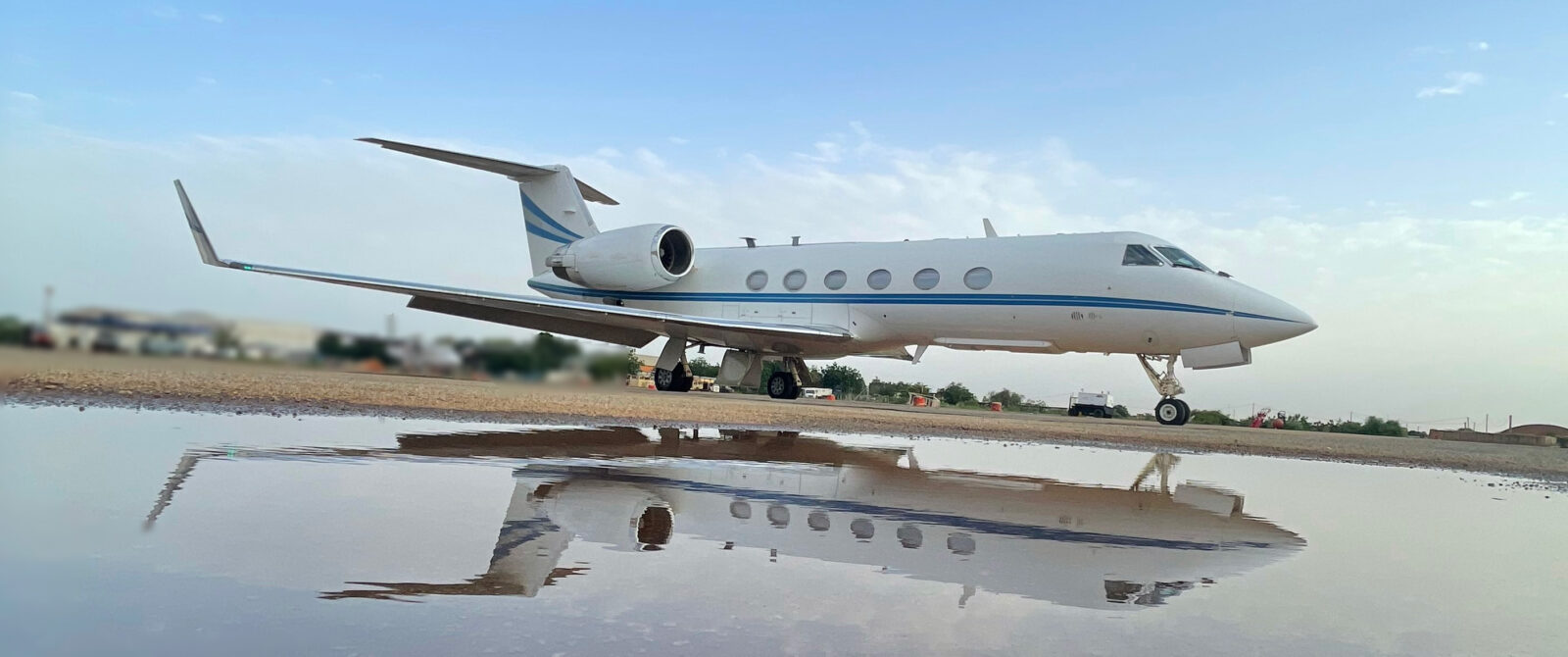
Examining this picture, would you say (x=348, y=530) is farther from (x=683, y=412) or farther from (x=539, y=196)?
(x=539, y=196)

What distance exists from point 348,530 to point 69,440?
3307 mm

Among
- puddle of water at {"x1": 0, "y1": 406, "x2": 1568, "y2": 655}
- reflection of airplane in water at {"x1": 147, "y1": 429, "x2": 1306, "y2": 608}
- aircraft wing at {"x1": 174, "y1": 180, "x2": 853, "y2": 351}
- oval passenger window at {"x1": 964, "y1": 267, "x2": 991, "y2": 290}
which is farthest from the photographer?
oval passenger window at {"x1": 964, "y1": 267, "x2": 991, "y2": 290}

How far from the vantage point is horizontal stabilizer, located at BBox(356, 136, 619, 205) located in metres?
18.8

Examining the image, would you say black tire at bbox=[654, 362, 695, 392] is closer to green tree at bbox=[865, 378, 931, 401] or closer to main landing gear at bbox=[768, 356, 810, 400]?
main landing gear at bbox=[768, 356, 810, 400]

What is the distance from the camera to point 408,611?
2.48 metres

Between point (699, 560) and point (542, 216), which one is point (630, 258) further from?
point (699, 560)

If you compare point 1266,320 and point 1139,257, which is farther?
point 1139,257

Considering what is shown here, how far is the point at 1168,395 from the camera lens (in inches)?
643

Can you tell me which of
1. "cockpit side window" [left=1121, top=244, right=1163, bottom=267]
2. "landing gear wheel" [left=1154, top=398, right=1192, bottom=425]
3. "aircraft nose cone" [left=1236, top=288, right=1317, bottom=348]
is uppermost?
"cockpit side window" [left=1121, top=244, right=1163, bottom=267]

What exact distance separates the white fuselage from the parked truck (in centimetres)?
1706

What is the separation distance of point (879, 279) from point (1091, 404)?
63.5 feet

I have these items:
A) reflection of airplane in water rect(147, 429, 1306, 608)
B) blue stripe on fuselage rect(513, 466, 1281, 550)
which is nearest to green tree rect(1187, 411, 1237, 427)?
reflection of airplane in water rect(147, 429, 1306, 608)

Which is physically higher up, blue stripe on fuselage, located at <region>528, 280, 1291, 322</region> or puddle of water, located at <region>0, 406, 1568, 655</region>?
blue stripe on fuselage, located at <region>528, 280, 1291, 322</region>

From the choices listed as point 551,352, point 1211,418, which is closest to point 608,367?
point 551,352
